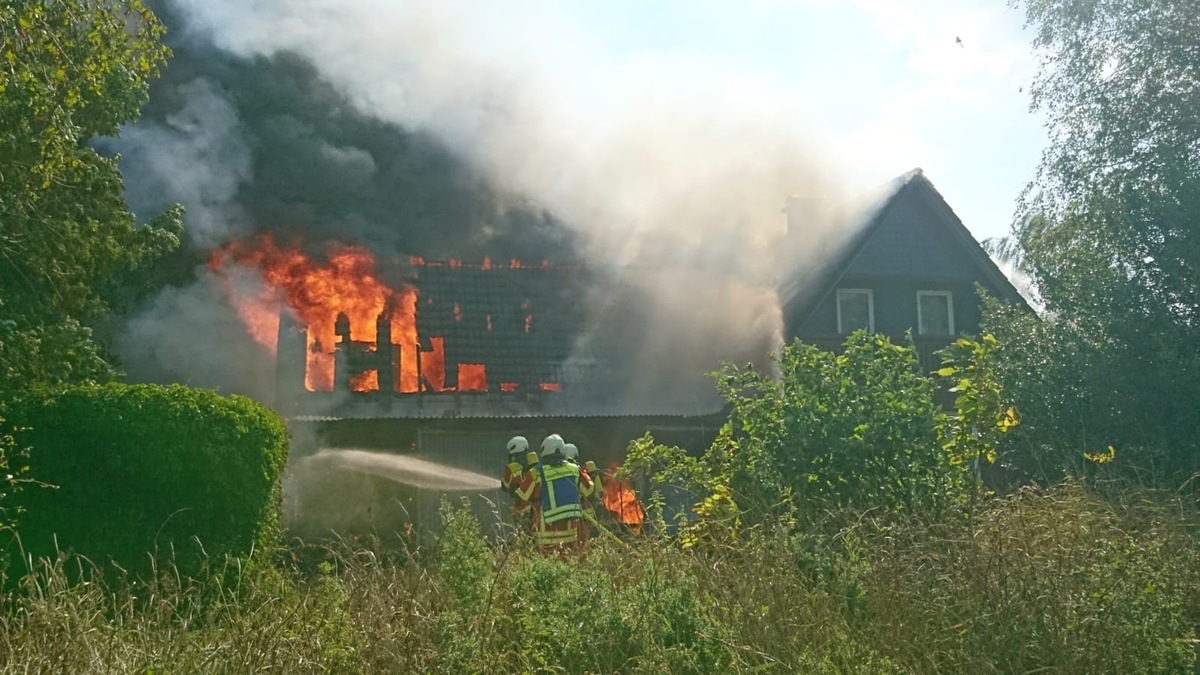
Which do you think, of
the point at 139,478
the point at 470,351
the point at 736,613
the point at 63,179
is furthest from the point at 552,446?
the point at 470,351

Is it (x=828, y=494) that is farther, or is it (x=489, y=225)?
(x=489, y=225)

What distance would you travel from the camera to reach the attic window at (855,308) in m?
22.9

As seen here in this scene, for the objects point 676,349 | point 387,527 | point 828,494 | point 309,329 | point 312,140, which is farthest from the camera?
point 676,349

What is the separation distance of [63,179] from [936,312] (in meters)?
18.1

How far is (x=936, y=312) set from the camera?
924 inches

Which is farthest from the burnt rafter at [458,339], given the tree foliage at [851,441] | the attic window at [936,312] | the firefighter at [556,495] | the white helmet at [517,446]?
the tree foliage at [851,441]

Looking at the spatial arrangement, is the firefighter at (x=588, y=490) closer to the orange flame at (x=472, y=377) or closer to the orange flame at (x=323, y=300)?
the orange flame at (x=323, y=300)

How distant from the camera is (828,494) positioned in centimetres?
776

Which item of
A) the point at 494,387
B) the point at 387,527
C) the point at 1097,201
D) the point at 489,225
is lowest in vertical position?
the point at 387,527

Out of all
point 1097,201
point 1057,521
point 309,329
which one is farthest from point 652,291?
point 1057,521

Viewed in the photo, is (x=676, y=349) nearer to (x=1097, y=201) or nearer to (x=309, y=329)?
(x=309, y=329)

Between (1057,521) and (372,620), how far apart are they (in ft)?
12.5

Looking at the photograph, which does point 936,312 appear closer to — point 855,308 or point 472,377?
point 855,308

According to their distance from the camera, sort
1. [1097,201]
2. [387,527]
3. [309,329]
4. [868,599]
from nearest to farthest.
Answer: [868,599]
[1097,201]
[387,527]
[309,329]
